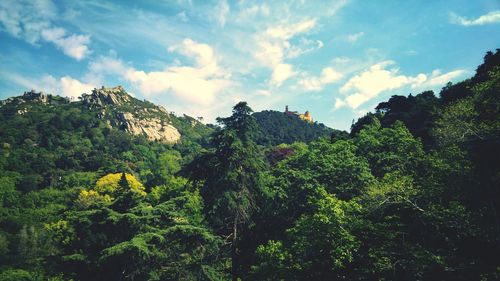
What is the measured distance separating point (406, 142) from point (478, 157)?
43.0ft

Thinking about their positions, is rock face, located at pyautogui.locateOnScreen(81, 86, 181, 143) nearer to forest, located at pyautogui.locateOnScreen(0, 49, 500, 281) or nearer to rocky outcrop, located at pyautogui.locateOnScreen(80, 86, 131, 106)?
rocky outcrop, located at pyautogui.locateOnScreen(80, 86, 131, 106)

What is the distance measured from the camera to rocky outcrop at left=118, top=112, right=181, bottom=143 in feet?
544

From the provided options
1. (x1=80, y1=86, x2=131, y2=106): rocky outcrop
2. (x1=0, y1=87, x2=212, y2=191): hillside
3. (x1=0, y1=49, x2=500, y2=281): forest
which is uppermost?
(x1=80, y1=86, x2=131, y2=106): rocky outcrop

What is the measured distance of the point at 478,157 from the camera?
1700 centimetres

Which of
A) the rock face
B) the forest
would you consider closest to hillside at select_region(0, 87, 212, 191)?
the rock face

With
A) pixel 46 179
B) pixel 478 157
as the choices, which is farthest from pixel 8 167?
pixel 478 157

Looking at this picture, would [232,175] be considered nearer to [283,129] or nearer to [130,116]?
[283,129]

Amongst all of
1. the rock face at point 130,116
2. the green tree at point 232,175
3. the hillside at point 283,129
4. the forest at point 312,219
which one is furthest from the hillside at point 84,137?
the green tree at point 232,175

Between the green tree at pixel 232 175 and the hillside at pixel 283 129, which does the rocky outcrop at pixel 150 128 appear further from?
the green tree at pixel 232 175

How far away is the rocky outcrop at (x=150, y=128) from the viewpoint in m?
166

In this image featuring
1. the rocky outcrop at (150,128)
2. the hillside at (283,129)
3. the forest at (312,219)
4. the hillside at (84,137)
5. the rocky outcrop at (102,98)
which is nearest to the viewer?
the forest at (312,219)

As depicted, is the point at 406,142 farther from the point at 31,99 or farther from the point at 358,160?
the point at 31,99

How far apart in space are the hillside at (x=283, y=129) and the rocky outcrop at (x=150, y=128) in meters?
46.9

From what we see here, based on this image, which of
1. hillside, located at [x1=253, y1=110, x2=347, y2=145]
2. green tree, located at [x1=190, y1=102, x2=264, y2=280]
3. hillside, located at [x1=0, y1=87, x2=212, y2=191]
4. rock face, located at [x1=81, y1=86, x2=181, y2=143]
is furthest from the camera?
rock face, located at [x1=81, y1=86, x2=181, y2=143]
